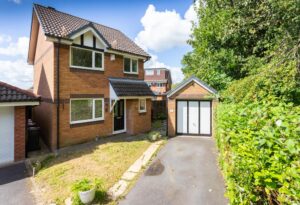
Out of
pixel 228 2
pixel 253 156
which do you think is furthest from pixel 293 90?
pixel 228 2

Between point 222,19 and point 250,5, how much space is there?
2.78m

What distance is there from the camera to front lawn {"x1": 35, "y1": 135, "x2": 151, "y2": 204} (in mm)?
6516

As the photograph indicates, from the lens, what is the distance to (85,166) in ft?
26.9

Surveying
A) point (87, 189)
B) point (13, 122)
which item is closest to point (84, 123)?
point (13, 122)

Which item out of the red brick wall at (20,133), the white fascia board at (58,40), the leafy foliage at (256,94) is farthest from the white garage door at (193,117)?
the red brick wall at (20,133)

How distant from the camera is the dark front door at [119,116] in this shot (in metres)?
14.3

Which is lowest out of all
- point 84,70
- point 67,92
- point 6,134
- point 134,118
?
point 6,134

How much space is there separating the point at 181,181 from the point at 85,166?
4384 millimetres

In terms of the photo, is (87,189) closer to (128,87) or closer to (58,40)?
(58,40)

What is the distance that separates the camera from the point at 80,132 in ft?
38.4

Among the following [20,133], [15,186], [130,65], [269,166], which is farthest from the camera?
[130,65]

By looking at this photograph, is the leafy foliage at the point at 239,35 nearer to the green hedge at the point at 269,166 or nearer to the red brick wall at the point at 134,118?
the red brick wall at the point at 134,118

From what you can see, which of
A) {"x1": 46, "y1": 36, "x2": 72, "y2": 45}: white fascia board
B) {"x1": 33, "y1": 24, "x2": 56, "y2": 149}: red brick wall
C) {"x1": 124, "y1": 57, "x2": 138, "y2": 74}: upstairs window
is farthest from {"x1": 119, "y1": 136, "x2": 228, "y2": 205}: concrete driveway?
{"x1": 46, "y1": 36, "x2": 72, "y2": 45}: white fascia board

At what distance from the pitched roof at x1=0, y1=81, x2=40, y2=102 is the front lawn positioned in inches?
129
